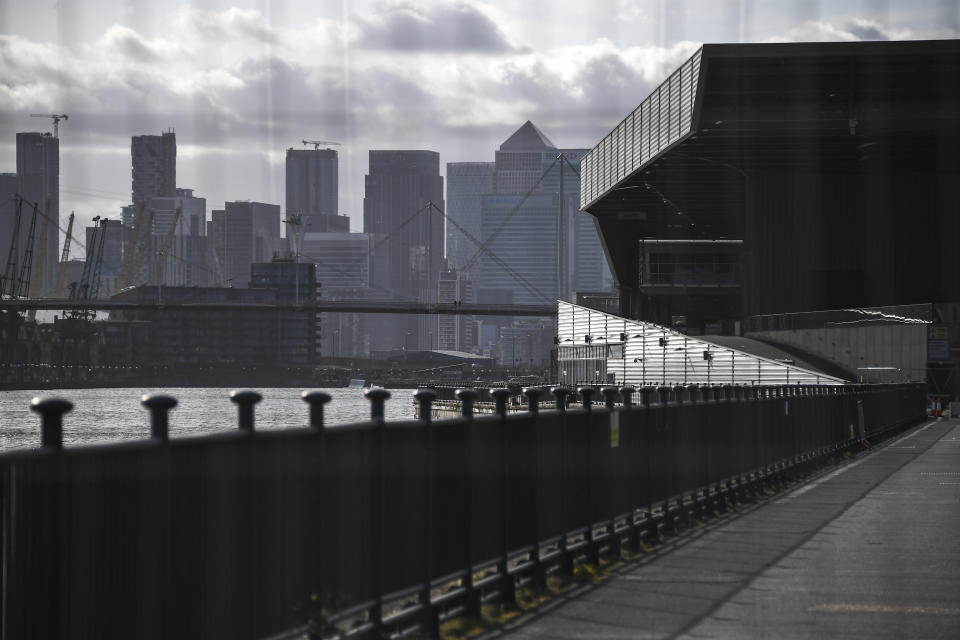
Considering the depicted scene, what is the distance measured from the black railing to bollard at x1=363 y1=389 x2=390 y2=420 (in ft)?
0.08

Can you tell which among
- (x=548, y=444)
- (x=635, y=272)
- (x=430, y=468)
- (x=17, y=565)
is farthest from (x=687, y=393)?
(x=635, y=272)

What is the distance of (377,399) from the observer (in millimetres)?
8688

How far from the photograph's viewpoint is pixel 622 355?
92.9 meters

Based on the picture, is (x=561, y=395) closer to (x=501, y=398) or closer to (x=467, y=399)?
(x=501, y=398)

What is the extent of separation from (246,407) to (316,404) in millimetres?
721

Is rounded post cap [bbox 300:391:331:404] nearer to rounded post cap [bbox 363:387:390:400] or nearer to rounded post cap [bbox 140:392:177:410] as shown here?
rounded post cap [bbox 363:387:390:400]

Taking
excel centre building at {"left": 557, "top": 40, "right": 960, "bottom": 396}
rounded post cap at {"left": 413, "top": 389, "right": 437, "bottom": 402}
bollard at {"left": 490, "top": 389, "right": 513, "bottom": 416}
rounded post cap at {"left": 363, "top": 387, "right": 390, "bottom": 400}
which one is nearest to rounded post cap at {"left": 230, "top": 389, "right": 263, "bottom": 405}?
rounded post cap at {"left": 363, "top": 387, "right": 390, "bottom": 400}

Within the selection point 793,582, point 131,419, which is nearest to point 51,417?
point 793,582

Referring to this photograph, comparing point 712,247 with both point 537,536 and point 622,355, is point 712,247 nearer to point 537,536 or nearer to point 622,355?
point 622,355

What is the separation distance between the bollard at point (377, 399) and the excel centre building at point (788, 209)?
59.4m

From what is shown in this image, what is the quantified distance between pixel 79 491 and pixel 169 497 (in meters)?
0.71

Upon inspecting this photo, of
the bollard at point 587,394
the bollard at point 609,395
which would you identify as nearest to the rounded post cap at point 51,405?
the bollard at point 587,394

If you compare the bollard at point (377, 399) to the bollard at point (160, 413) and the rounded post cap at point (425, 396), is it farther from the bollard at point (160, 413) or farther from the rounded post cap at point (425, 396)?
the bollard at point (160, 413)

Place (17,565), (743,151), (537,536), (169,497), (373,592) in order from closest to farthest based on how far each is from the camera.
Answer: (17,565), (169,497), (373,592), (537,536), (743,151)
